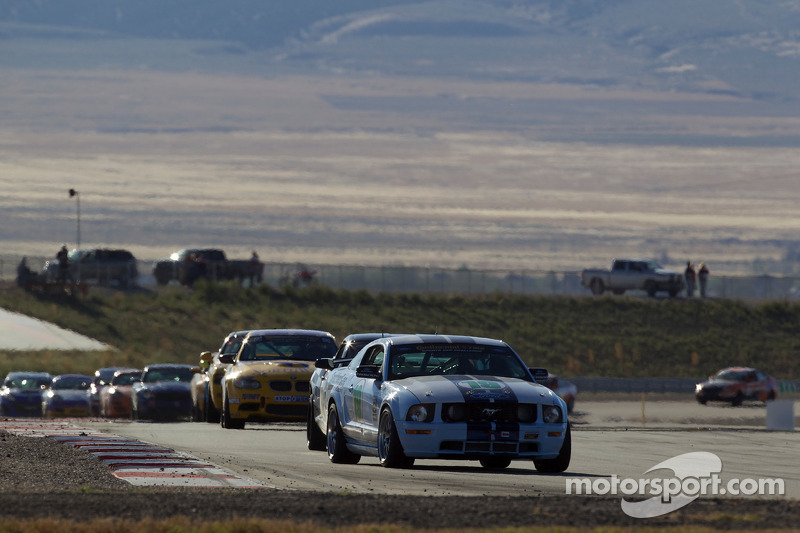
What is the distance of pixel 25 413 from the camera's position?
35562mm

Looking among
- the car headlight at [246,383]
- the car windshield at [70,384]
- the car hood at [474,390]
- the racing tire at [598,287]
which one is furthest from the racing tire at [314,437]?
the racing tire at [598,287]

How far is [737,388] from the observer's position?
154ft

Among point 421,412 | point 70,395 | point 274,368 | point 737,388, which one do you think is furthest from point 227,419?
point 737,388

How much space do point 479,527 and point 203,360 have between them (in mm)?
14818

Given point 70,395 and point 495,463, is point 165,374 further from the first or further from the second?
point 495,463

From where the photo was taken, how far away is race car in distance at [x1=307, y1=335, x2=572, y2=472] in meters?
13.9

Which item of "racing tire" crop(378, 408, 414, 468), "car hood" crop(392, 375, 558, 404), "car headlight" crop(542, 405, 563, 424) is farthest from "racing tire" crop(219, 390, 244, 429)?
"car headlight" crop(542, 405, 563, 424)

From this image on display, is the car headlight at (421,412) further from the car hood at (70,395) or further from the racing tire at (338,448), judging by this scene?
the car hood at (70,395)

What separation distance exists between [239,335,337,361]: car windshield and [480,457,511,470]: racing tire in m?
7.26

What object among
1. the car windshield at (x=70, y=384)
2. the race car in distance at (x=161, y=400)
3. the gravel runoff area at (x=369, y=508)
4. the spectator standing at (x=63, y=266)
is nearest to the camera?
the gravel runoff area at (x=369, y=508)

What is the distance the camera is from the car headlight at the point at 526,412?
552 inches

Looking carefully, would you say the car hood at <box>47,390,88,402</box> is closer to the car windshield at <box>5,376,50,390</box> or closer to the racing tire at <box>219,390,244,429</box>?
the car windshield at <box>5,376,50,390</box>

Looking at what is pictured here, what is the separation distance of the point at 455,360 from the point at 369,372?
907 millimetres

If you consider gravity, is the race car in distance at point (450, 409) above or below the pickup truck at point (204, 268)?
below
